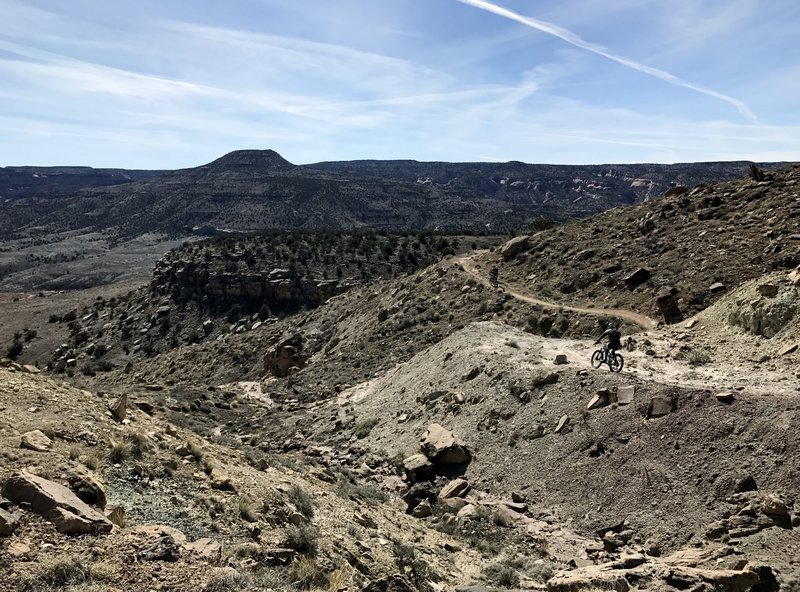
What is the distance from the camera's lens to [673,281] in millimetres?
26516

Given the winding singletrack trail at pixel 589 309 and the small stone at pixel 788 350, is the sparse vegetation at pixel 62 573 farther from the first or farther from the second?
the winding singletrack trail at pixel 589 309

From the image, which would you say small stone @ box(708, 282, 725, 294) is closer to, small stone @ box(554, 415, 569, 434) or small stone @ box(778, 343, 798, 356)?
small stone @ box(778, 343, 798, 356)

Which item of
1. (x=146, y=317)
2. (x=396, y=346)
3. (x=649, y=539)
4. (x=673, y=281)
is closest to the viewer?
(x=649, y=539)

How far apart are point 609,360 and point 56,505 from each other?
14218 millimetres

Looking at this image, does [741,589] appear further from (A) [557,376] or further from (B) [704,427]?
(A) [557,376]

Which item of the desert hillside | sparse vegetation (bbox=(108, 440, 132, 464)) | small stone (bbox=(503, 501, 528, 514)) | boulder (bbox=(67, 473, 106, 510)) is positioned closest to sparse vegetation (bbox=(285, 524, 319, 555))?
the desert hillside

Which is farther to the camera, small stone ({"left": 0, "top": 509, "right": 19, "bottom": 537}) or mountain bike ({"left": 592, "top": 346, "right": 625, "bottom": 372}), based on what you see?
mountain bike ({"left": 592, "top": 346, "right": 625, "bottom": 372})

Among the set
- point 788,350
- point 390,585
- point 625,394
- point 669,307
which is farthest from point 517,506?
point 669,307

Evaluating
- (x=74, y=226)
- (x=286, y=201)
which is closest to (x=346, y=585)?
(x=286, y=201)

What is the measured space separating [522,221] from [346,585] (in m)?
131

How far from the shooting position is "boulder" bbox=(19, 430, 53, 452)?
895cm

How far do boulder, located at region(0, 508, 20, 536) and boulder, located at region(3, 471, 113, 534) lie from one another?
0.36 metres

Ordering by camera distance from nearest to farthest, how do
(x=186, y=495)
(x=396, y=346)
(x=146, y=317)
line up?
(x=186, y=495) → (x=396, y=346) → (x=146, y=317)

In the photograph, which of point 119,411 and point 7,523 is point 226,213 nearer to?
point 119,411
